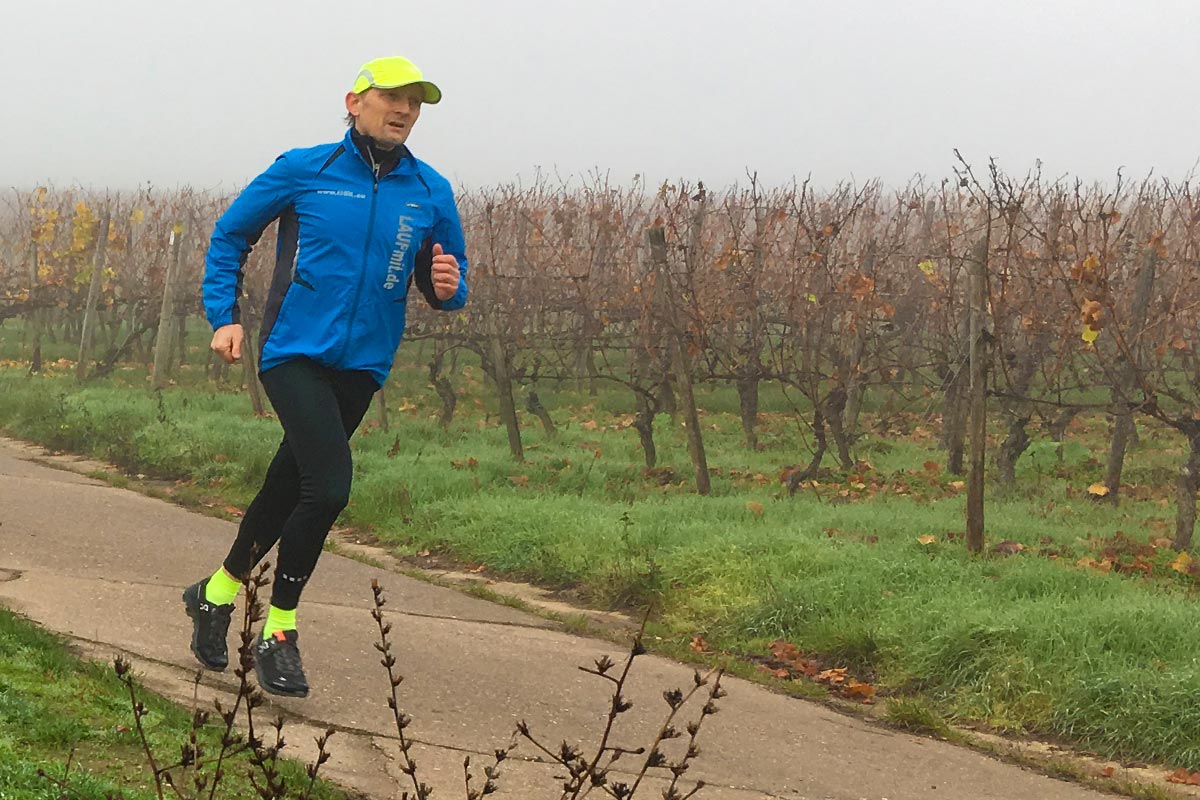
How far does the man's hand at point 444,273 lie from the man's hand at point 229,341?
0.65m

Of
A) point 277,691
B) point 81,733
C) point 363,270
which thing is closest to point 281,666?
point 277,691

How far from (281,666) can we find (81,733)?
845 millimetres

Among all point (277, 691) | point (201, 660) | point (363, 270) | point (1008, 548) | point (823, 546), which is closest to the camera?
point (277, 691)

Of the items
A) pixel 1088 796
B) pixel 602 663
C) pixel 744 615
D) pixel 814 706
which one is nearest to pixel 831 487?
pixel 744 615

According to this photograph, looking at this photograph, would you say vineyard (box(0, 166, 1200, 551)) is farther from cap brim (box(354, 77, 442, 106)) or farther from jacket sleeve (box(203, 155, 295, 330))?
jacket sleeve (box(203, 155, 295, 330))

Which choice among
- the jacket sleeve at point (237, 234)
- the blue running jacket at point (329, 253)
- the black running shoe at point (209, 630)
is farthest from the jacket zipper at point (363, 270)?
the black running shoe at point (209, 630)

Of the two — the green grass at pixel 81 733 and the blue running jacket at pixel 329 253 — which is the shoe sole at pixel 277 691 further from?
the blue running jacket at pixel 329 253

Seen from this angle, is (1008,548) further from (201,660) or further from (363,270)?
(201,660)

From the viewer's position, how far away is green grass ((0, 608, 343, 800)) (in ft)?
9.59

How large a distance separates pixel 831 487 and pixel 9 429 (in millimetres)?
7749

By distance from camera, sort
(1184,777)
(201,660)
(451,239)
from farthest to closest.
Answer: (451,239) < (1184,777) < (201,660)

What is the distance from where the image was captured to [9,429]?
12555 millimetres

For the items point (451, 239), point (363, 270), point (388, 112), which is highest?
point (388, 112)

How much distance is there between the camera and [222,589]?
4410 millimetres
